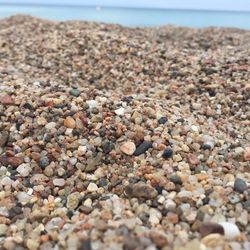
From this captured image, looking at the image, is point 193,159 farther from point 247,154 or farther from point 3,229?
point 3,229

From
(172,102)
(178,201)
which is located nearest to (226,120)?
(172,102)

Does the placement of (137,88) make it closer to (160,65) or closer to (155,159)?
(160,65)

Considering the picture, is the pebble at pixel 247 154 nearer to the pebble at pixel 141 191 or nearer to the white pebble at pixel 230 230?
the pebble at pixel 141 191

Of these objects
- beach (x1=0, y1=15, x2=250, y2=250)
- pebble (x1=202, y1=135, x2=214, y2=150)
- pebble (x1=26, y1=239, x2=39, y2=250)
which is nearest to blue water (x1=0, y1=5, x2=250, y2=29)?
beach (x1=0, y1=15, x2=250, y2=250)

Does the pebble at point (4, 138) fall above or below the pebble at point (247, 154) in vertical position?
below

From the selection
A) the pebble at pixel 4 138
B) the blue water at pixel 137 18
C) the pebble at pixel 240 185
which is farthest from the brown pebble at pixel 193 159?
the blue water at pixel 137 18

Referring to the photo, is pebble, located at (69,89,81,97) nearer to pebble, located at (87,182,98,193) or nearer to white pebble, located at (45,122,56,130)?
white pebble, located at (45,122,56,130)
